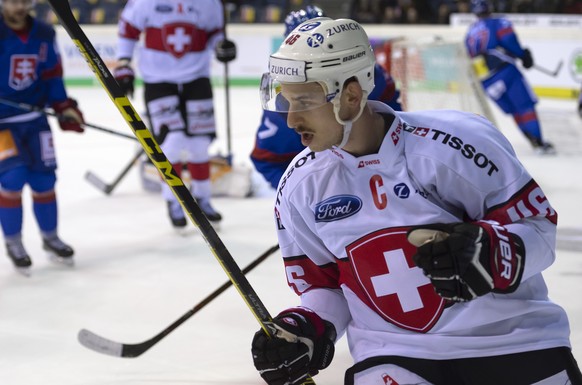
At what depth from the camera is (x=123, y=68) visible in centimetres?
441

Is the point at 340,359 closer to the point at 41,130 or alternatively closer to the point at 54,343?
the point at 54,343

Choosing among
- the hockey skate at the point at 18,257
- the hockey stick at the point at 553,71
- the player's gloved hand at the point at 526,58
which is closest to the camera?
the hockey skate at the point at 18,257

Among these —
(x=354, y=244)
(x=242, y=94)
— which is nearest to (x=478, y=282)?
(x=354, y=244)

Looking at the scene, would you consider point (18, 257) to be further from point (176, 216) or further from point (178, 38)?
point (178, 38)

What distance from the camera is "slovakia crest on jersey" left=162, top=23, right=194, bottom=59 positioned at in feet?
14.6

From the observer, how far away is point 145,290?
11.5 feet

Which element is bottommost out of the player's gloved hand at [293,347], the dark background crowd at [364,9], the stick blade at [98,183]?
the stick blade at [98,183]

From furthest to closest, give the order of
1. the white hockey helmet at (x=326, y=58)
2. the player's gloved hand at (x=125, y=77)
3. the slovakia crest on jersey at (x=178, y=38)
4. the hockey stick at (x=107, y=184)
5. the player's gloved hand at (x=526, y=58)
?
the player's gloved hand at (x=526, y=58)
the hockey stick at (x=107, y=184)
the slovakia crest on jersey at (x=178, y=38)
the player's gloved hand at (x=125, y=77)
the white hockey helmet at (x=326, y=58)

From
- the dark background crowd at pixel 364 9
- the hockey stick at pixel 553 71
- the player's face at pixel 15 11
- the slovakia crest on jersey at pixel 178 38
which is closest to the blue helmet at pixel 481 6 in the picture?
the hockey stick at pixel 553 71

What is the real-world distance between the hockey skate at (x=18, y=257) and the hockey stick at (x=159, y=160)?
87.7 inches

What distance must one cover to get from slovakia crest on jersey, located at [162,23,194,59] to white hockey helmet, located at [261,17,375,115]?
290 centimetres

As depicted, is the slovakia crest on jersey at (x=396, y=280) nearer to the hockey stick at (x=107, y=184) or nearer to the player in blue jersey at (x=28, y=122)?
the player in blue jersey at (x=28, y=122)

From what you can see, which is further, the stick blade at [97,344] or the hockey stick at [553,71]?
the hockey stick at [553,71]

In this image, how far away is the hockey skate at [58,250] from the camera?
3.83 meters
